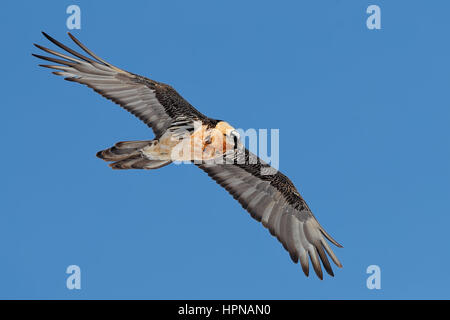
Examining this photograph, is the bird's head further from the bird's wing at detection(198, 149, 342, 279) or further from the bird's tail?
the bird's tail

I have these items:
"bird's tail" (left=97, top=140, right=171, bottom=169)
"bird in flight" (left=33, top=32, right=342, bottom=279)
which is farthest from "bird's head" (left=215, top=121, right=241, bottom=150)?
"bird's tail" (left=97, top=140, right=171, bottom=169)

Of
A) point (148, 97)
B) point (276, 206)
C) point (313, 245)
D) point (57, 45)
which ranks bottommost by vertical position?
point (313, 245)

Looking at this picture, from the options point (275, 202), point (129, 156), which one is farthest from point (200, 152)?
point (275, 202)

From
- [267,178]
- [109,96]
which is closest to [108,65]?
[109,96]

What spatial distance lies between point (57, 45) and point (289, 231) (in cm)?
623

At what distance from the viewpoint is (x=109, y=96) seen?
506 inches

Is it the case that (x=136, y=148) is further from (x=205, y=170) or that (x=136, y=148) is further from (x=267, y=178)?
(x=267, y=178)

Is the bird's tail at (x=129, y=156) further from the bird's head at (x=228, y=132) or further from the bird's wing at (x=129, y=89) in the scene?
the bird's head at (x=228, y=132)

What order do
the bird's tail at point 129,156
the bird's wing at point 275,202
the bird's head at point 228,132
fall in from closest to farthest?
the bird's head at point 228,132 → the bird's tail at point 129,156 → the bird's wing at point 275,202

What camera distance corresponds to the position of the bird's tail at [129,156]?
1216cm

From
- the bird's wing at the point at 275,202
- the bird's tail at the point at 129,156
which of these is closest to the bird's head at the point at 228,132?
the bird's wing at the point at 275,202

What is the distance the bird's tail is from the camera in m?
12.2

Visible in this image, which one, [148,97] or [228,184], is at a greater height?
[148,97]

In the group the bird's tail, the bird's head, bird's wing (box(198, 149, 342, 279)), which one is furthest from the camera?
bird's wing (box(198, 149, 342, 279))
